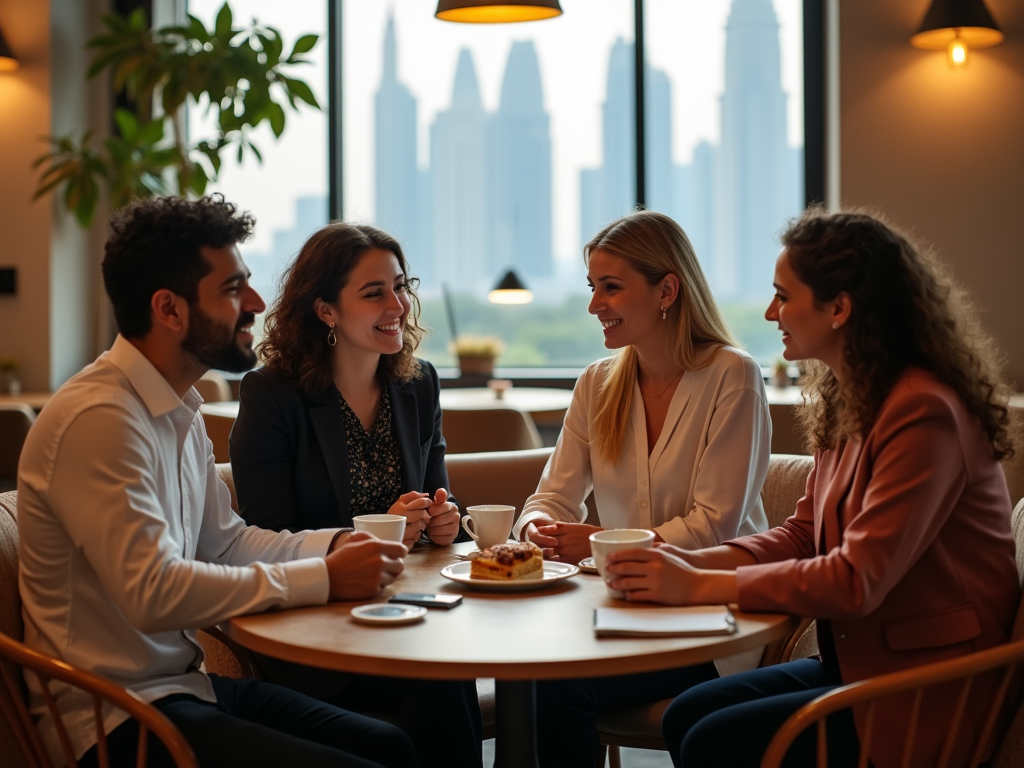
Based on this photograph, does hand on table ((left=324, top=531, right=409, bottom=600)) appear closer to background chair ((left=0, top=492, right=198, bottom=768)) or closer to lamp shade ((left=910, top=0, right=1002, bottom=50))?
background chair ((left=0, top=492, right=198, bottom=768))

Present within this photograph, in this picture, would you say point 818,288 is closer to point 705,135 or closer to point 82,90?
point 705,135

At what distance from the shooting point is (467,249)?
606 centimetres

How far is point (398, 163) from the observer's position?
612cm

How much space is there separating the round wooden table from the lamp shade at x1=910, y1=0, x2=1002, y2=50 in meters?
4.01

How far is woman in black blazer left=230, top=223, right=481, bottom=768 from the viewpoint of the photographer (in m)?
2.09

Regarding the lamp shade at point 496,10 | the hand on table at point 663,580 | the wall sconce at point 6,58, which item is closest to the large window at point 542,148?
the wall sconce at point 6,58

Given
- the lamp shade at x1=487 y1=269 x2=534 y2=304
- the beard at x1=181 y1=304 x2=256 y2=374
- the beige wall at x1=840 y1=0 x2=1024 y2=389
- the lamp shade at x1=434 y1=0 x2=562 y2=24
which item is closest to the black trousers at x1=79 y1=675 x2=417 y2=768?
the beard at x1=181 y1=304 x2=256 y2=374

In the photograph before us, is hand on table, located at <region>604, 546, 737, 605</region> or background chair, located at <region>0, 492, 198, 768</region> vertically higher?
hand on table, located at <region>604, 546, 737, 605</region>

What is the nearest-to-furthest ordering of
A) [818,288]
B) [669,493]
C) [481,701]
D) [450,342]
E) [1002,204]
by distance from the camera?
[818,288]
[481,701]
[669,493]
[1002,204]
[450,342]

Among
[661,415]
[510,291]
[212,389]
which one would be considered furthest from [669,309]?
[212,389]

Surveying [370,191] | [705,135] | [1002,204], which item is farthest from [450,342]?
[1002,204]

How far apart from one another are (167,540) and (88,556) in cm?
11

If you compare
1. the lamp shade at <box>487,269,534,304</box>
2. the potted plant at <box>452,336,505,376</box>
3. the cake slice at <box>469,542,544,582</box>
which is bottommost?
the cake slice at <box>469,542,544,582</box>

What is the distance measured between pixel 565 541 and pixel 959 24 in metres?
3.83
